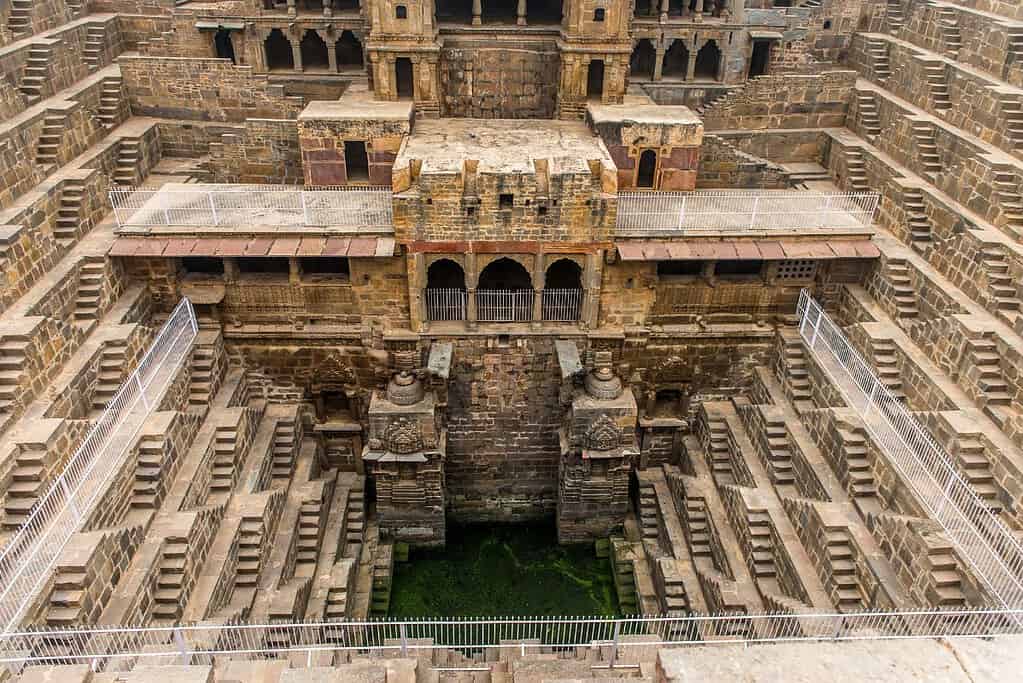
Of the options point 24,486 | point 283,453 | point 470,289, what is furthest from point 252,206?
point 24,486

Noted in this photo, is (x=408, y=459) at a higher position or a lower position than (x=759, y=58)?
lower

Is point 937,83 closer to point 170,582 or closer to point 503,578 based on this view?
point 503,578

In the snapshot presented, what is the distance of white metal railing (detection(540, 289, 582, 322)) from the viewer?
1886 centimetres

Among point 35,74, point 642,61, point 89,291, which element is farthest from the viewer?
point 642,61

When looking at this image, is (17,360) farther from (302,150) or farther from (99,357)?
(302,150)

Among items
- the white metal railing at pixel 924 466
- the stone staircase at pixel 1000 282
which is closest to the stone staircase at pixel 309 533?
the white metal railing at pixel 924 466

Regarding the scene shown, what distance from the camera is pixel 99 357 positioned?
50.9 ft

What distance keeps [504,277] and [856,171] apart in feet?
35.9

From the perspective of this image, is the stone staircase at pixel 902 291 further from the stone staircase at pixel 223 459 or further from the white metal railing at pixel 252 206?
the stone staircase at pixel 223 459

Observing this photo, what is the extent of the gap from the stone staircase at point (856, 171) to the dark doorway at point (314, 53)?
1724 cm

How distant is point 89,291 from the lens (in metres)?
16.5

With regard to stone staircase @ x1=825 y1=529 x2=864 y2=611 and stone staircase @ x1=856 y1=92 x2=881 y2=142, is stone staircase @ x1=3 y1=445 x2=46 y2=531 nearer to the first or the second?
stone staircase @ x1=825 y1=529 x2=864 y2=611

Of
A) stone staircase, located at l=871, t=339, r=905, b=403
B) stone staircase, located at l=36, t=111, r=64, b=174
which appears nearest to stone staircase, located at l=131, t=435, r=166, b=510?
stone staircase, located at l=36, t=111, r=64, b=174

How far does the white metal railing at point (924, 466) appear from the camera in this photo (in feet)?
37.9
